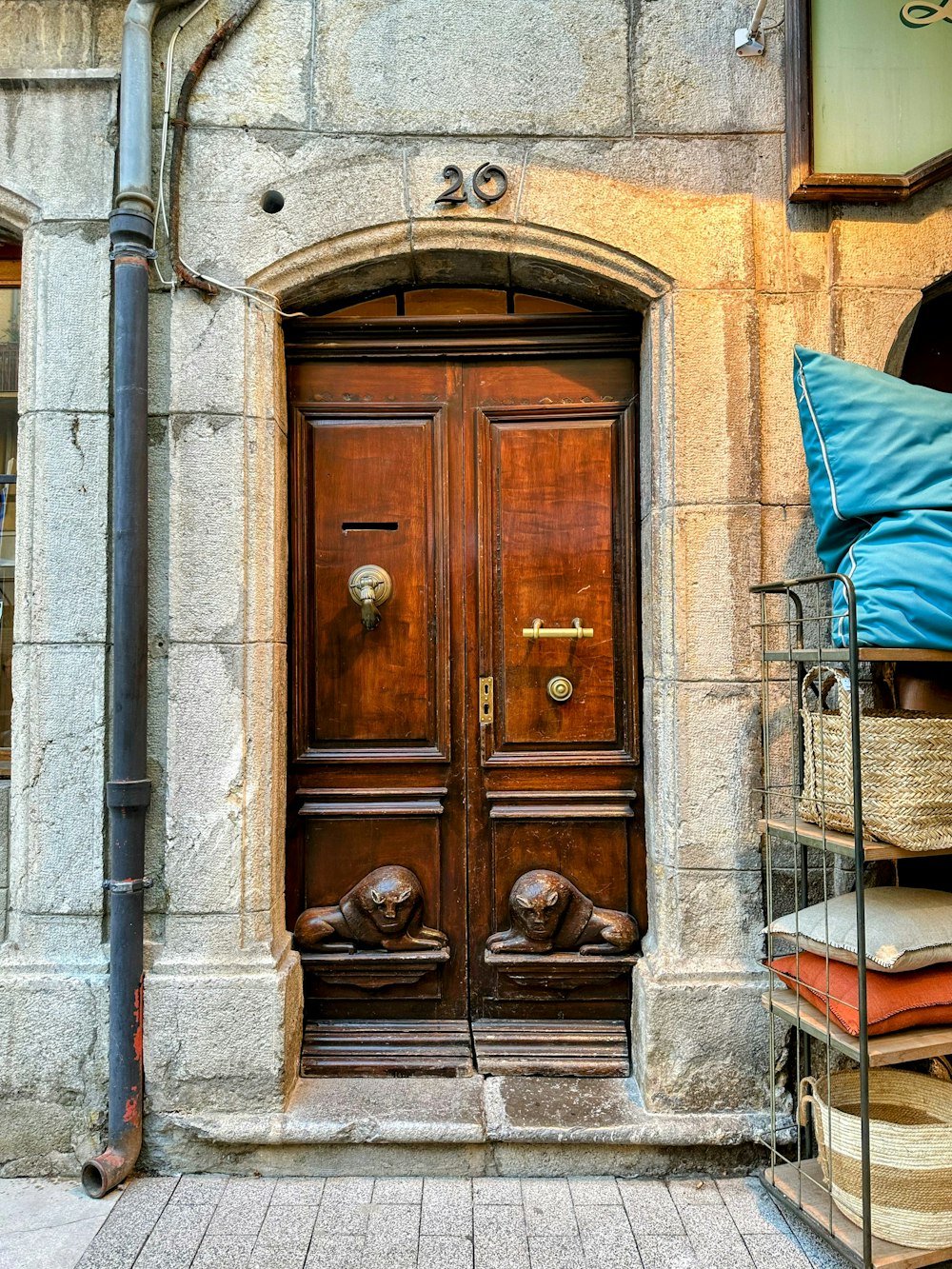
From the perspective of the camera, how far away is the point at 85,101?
3150 millimetres

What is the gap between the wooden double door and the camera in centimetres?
336

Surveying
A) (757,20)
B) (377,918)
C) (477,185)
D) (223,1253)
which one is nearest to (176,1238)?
(223,1253)

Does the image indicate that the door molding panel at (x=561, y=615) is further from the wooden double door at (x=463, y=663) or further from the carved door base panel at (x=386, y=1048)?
the carved door base panel at (x=386, y=1048)

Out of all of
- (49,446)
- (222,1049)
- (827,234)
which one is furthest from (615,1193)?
(827,234)

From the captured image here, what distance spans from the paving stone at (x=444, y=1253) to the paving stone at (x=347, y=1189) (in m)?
0.29

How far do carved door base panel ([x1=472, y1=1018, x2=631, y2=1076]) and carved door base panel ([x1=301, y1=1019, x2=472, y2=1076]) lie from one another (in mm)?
81

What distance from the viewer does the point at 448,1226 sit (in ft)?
8.86

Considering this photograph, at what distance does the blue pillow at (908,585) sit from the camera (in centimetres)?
247

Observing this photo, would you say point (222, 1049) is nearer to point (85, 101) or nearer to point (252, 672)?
point (252, 672)

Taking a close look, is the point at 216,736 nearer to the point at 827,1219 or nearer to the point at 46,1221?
the point at 46,1221

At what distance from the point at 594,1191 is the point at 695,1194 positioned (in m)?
0.33

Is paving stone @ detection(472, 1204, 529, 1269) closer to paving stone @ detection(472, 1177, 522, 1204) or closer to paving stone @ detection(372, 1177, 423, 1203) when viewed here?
paving stone @ detection(472, 1177, 522, 1204)

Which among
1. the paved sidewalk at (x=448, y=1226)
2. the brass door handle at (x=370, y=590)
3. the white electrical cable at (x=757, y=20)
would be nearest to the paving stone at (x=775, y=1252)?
the paved sidewalk at (x=448, y=1226)

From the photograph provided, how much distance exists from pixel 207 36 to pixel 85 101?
496 millimetres
